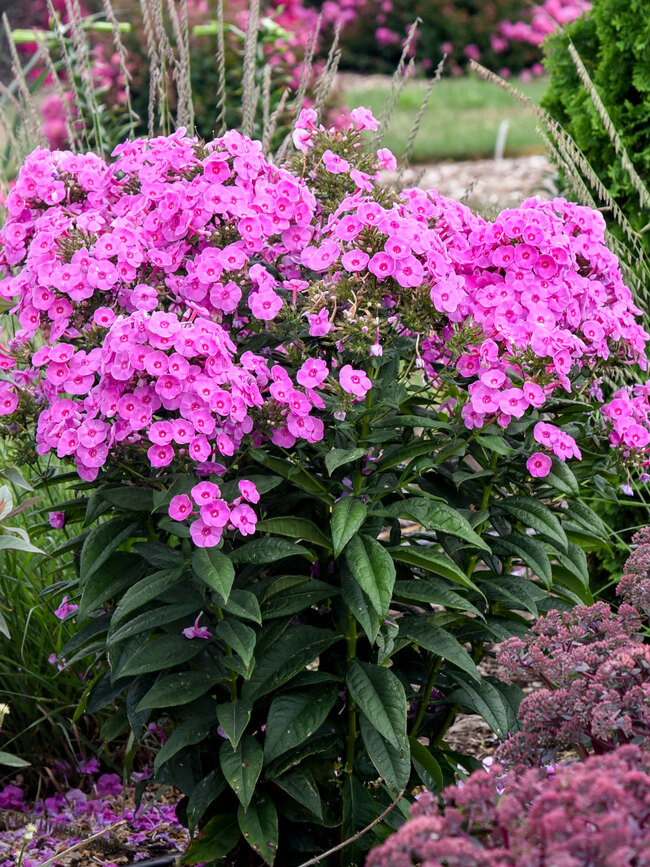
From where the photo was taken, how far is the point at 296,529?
2.02 metres

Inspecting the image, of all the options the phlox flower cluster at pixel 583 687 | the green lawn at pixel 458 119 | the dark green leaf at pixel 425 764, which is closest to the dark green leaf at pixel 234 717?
Result: the dark green leaf at pixel 425 764

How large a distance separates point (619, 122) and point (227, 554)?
97.9 inches

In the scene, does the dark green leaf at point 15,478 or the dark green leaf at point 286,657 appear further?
the dark green leaf at point 15,478

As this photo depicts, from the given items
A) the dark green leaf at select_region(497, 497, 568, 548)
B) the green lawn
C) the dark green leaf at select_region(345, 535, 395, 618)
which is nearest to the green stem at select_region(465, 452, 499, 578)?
the dark green leaf at select_region(497, 497, 568, 548)

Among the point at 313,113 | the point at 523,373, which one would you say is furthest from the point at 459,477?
the point at 313,113

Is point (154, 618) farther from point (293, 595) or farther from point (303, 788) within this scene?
point (303, 788)

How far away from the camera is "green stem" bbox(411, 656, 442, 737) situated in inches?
87.1

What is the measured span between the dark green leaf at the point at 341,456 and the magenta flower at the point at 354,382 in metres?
0.10

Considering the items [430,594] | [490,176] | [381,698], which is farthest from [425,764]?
[490,176]

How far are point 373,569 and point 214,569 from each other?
0.95 feet

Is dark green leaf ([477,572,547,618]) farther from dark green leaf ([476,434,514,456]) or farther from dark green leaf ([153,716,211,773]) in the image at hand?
dark green leaf ([153,716,211,773])

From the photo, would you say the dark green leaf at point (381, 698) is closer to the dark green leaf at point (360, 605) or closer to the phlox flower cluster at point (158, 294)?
the dark green leaf at point (360, 605)

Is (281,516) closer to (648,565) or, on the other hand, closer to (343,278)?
(343,278)

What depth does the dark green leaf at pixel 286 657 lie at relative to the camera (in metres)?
2.01
